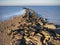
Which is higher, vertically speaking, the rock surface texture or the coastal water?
the coastal water

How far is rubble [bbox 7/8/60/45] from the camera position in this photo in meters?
1.66

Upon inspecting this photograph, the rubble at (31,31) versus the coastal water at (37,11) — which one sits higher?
the coastal water at (37,11)

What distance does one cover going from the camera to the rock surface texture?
166 cm

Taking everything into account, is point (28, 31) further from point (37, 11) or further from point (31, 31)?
point (37, 11)

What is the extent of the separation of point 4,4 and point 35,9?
423 millimetres

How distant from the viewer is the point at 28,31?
1696 mm

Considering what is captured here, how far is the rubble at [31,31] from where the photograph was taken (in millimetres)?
1660

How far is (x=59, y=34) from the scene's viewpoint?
1693 millimetres

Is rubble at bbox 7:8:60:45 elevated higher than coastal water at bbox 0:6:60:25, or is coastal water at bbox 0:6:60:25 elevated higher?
coastal water at bbox 0:6:60:25

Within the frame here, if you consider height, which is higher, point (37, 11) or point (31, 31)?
point (37, 11)

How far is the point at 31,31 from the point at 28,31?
4cm

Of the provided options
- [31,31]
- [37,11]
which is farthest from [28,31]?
[37,11]

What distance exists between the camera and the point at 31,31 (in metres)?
1.69

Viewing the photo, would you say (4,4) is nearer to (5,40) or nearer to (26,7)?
(26,7)
